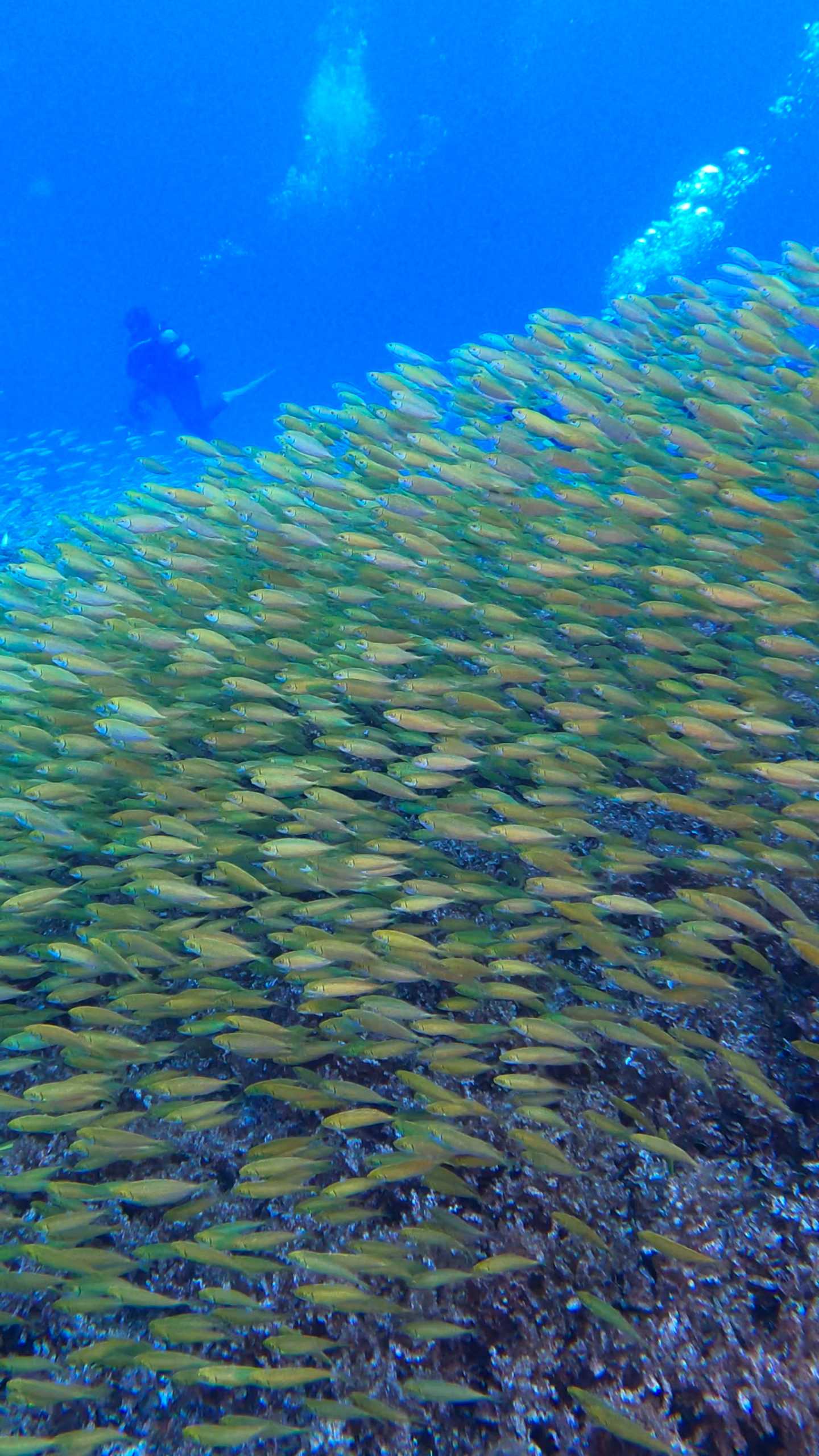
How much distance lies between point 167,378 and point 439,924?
20.0 metres

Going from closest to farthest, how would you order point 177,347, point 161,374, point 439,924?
point 439,924
point 177,347
point 161,374

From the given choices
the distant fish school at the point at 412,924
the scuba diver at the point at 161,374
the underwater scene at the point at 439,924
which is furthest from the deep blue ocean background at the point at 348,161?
the distant fish school at the point at 412,924

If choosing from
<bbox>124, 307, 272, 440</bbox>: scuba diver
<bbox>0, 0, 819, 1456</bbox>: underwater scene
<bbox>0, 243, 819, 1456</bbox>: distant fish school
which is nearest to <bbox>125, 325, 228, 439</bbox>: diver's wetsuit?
<bbox>124, 307, 272, 440</bbox>: scuba diver

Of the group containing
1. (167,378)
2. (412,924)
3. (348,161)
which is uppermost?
(348,161)

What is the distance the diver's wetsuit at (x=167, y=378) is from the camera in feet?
63.1

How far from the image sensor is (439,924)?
360cm

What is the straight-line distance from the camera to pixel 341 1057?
3658mm

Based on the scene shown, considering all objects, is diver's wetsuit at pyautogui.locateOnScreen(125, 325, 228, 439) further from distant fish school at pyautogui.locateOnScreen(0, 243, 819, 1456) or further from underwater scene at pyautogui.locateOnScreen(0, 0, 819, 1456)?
distant fish school at pyautogui.locateOnScreen(0, 243, 819, 1456)

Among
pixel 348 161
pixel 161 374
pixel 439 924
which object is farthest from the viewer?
pixel 348 161

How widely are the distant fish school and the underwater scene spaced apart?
0.02 metres

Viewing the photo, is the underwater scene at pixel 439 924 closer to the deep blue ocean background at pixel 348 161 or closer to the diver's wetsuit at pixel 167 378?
the diver's wetsuit at pixel 167 378

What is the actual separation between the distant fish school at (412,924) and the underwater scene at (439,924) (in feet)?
0.08

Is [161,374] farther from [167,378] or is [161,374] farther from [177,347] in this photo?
[177,347]

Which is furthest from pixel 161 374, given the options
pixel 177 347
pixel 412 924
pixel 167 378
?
pixel 412 924
